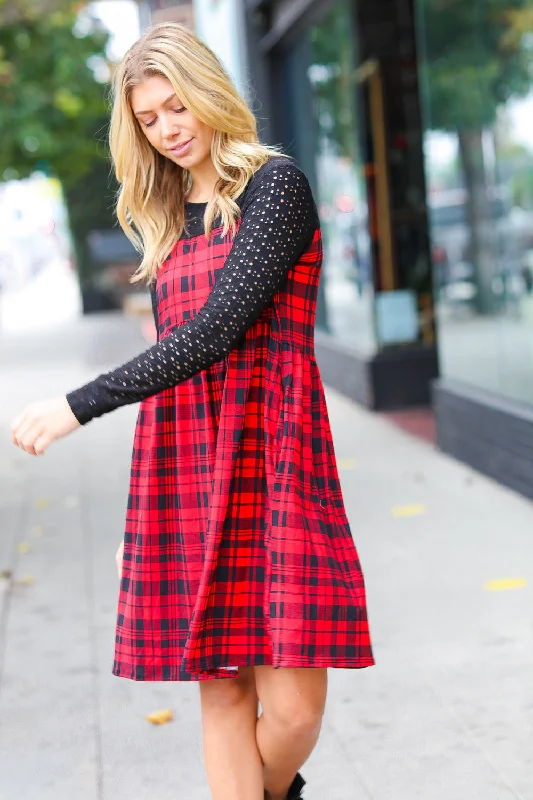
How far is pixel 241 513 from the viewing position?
7.71 feet

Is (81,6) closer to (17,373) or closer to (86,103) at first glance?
(86,103)

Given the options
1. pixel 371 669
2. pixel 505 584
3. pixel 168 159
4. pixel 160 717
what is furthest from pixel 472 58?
pixel 168 159

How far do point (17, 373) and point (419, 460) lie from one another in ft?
30.0

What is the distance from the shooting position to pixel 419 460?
7.96 metres

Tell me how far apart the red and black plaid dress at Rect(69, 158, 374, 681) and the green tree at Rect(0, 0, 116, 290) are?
71.1 ft

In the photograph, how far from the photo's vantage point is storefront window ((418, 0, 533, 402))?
21.8 ft

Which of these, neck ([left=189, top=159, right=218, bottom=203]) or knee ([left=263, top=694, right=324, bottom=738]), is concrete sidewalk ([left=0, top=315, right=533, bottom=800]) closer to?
knee ([left=263, top=694, right=324, bottom=738])

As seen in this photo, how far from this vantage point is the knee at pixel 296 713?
2.36 meters

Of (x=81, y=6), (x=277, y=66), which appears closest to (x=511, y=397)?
(x=277, y=66)

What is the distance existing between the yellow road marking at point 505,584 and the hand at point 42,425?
124 inches

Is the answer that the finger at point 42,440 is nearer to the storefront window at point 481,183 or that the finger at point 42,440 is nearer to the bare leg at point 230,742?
the bare leg at point 230,742

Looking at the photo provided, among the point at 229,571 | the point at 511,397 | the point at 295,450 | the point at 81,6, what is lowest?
the point at 511,397

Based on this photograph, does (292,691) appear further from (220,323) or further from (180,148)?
(180,148)

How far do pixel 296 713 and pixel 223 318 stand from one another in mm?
781
